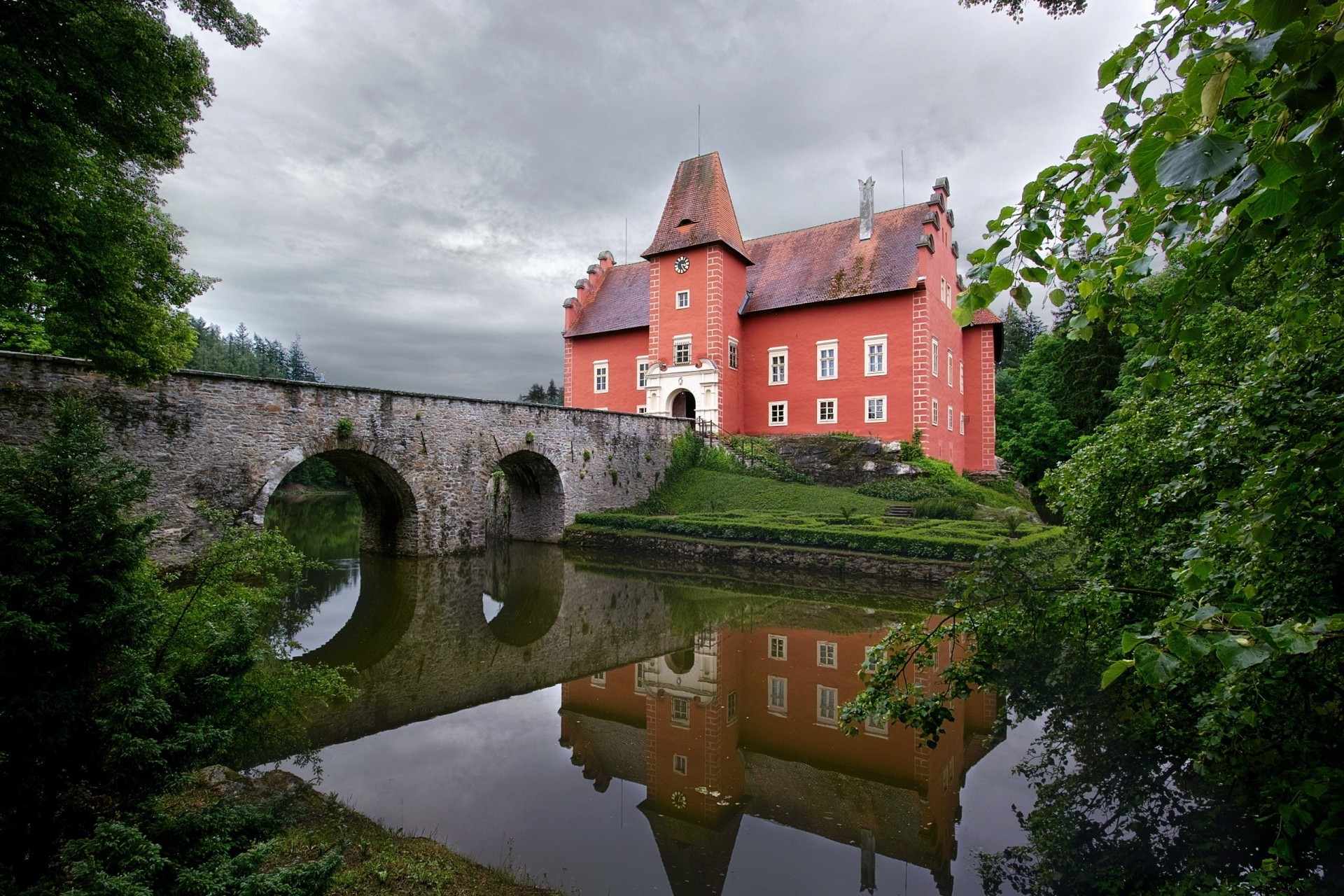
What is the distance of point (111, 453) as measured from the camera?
11.9m

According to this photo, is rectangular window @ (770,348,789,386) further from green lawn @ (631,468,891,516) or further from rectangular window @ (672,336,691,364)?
green lawn @ (631,468,891,516)

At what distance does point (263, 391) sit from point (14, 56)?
28.4 ft

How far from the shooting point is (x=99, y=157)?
8375 millimetres

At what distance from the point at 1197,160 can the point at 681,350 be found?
89.1ft

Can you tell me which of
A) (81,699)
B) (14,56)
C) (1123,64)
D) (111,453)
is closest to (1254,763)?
(1123,64)

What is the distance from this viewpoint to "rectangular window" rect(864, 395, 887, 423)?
2611cm

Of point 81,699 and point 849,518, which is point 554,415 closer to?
point 849,518

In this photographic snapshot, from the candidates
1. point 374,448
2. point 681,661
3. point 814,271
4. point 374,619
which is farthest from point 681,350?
point 681,661

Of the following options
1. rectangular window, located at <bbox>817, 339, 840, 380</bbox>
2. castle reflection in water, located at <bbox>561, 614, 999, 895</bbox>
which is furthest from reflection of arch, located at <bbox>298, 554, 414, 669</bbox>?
rectangular window, located at <bbox>817, 339, 840, 380</bbox>

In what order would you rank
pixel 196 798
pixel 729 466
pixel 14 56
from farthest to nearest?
pixel 729 466
pixel 14 56
pixel 196 798

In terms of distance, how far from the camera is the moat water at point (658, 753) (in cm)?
472

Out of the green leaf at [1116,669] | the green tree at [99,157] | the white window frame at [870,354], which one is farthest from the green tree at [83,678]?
the white window frame at [870,354]

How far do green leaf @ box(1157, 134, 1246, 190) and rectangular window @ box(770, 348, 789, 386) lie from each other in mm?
27622

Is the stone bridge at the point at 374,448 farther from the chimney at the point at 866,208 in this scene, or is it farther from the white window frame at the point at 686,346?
the chimney at the point at 866,208
